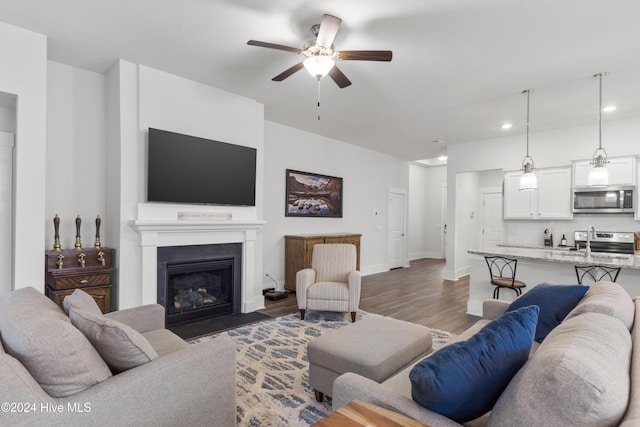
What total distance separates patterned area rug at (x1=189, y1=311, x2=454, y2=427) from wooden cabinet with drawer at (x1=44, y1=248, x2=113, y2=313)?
104 cm

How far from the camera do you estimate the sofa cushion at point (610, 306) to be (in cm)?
152

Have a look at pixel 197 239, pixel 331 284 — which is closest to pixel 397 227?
pixel 331 284

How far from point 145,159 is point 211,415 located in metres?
2.73

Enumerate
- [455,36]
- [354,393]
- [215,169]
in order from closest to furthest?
[354,393], [455,36], [215,169]

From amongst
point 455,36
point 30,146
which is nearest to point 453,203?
point 455,36

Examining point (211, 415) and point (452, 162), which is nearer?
point (211, 415)

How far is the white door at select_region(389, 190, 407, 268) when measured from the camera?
7922mm

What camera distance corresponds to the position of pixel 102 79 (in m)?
3.57

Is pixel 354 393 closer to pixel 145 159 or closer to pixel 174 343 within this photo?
pixel 174 343

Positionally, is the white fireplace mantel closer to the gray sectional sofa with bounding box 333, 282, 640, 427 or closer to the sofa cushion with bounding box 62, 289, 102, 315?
the sofa cushion with bounding box 62, 289, 102, 315

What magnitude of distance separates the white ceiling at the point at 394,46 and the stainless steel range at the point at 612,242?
5.67ft

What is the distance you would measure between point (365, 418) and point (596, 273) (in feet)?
11.7

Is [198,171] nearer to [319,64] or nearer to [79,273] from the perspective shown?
[79,273]

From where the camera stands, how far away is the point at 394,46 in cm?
291
